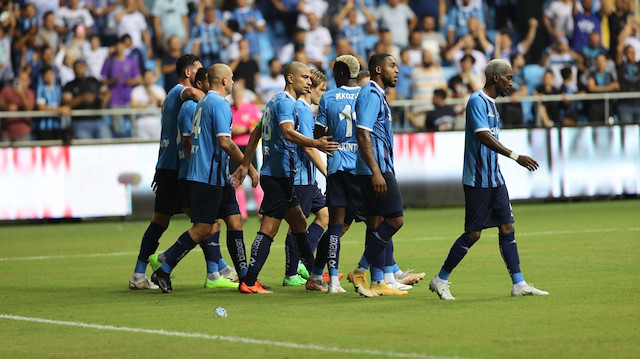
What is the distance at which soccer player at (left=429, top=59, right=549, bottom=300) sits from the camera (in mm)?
10375

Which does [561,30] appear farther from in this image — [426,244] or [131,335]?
[131,335]

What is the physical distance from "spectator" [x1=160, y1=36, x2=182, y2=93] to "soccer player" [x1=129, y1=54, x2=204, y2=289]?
411 inches

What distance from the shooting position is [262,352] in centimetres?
784

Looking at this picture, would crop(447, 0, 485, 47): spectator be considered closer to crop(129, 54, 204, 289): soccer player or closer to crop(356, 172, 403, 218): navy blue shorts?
crop(129, 54, 204, 289): soccer player

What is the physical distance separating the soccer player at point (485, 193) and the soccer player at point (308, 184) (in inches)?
68.6

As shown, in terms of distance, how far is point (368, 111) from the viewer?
10508 mm

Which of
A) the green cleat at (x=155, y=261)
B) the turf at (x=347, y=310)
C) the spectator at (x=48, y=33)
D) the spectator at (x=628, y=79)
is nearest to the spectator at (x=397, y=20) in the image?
the spectator at (x=628, y=79)

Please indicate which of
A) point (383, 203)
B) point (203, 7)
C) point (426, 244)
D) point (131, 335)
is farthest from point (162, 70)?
point (131, 335)

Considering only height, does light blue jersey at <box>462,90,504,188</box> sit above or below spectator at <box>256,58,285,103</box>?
below

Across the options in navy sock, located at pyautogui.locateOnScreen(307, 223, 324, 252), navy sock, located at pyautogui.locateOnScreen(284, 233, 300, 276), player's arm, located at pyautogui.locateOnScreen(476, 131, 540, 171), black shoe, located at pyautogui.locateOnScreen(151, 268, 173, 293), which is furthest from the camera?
navy sock, located at pyautogui.locateOnScreen(307, 223, 324, 252)

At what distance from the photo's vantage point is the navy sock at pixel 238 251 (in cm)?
1196

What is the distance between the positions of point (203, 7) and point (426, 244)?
975 cm

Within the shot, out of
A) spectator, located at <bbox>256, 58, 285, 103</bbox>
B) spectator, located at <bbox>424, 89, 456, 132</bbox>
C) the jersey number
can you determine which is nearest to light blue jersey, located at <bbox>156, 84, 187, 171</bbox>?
the jersey number

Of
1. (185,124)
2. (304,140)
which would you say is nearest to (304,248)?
(304,140)
